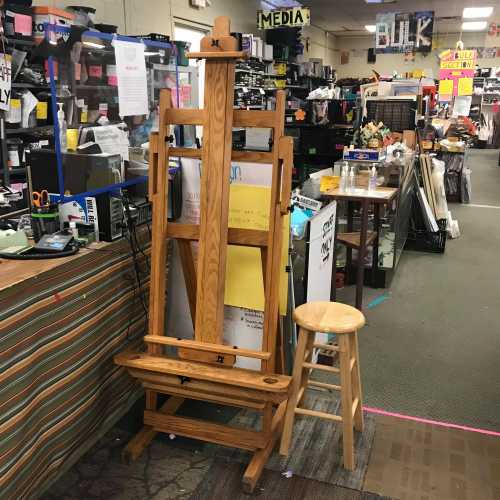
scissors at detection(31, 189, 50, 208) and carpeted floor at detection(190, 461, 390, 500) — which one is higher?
scissors at detection(31, 189, 50, 208)

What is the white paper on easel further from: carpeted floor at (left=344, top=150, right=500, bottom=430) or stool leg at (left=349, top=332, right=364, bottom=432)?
carpeted floor at (left=344, top=150, right=500, bottom=430)

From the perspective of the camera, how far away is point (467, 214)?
7.21 m

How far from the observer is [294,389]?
223 centimetres

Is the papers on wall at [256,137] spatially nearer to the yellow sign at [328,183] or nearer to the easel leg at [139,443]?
the yellow sign at [328,183]

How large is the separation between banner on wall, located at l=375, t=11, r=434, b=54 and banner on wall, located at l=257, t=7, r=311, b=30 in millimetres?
1769

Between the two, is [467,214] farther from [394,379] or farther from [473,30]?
[473,30]

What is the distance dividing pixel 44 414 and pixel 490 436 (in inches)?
75.7

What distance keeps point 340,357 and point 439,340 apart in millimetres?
1587

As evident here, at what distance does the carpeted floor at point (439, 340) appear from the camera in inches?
108

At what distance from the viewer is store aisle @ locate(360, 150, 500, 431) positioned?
9.01 ft

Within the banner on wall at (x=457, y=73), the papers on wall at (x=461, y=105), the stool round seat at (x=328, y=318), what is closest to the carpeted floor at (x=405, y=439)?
the stool round seat at (x=328, y=318)

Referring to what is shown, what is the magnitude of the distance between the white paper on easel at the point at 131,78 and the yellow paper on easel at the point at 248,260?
70 cm

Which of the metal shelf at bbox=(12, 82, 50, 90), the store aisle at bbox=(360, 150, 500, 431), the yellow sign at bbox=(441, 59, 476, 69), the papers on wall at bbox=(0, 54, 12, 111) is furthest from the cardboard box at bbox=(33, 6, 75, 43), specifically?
the yellow sign at bbox=(441, 59, 476, 69)

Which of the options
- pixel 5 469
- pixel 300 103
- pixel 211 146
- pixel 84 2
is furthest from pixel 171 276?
pixel 300 103
